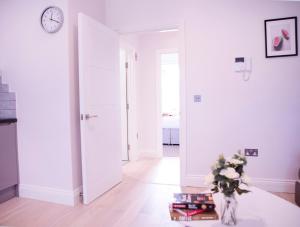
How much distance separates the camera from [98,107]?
291 cm

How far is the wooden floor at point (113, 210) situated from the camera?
2314mm

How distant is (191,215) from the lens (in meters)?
1.43

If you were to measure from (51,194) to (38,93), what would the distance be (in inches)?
43.6

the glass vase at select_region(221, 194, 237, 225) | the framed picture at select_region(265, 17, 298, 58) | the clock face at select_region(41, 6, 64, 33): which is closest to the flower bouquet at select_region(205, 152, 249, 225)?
the glass vase at select_region(221, 194, 237, 225)

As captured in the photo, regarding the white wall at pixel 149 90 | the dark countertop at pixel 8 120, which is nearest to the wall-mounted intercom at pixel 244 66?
the white wall at pixel 149 90

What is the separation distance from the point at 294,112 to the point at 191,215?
2083 millimetres

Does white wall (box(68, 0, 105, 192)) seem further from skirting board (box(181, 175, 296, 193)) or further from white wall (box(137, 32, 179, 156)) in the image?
white wall (box(137, 32, 179, 156))

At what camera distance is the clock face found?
271 cm

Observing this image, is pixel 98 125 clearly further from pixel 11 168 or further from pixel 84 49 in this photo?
pixel 11 168

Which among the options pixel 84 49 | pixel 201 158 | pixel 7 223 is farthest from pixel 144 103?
pixel 7 223

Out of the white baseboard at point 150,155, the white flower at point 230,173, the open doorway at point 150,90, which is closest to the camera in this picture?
the white flower at point 230,173

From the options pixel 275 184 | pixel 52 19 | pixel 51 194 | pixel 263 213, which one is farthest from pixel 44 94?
pixel 275 184

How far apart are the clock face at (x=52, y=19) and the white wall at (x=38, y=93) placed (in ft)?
0.17

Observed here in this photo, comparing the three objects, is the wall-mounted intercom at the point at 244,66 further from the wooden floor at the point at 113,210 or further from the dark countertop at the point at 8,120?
the dark countertop at the point at 8,120
